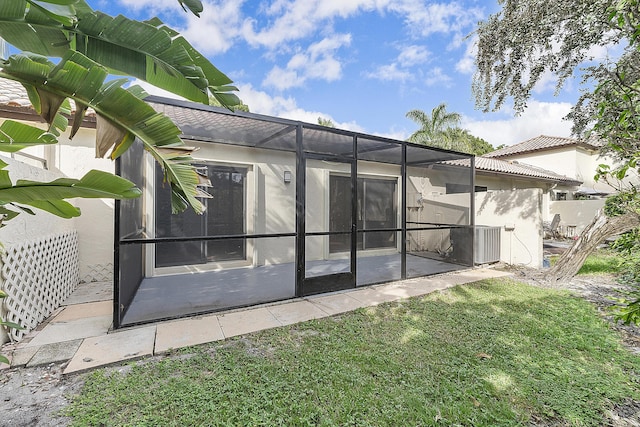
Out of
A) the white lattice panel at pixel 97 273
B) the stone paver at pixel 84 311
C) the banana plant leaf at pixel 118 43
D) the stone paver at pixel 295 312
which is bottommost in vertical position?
the stone paver at pixel 295 312

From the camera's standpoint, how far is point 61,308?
4.19 metres

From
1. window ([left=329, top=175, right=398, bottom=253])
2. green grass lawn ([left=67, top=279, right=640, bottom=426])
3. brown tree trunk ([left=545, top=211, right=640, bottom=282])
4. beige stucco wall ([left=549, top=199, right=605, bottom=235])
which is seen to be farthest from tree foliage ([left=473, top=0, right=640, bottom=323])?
beige stucco wall ([left=549, top=199, right=605, bottom=235])

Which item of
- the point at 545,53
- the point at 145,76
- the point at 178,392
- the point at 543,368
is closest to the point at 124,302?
the point at 178,392

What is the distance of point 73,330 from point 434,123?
61.3ft

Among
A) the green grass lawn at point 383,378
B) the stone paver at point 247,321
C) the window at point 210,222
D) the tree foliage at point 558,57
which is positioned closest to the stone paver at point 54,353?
the green grass lawn at point 383,378

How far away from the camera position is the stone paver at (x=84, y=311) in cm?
386

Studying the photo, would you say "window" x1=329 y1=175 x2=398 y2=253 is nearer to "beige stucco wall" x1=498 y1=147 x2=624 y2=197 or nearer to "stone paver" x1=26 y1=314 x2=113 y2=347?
"stone paver" x1=26 y1=314 x2=113 y2=347

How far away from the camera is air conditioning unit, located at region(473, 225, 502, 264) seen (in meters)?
7.52

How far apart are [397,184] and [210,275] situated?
6362mm

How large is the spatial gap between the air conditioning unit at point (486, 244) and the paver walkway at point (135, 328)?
327 centimetres

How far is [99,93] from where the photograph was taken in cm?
141

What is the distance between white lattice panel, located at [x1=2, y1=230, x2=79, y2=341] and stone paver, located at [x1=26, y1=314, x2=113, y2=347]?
194 millimetres

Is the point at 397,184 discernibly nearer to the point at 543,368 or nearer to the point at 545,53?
the point at 545,53

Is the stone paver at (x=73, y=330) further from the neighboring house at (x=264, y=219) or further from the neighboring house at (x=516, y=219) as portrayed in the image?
the neighboring house at (x=516, y=219)
